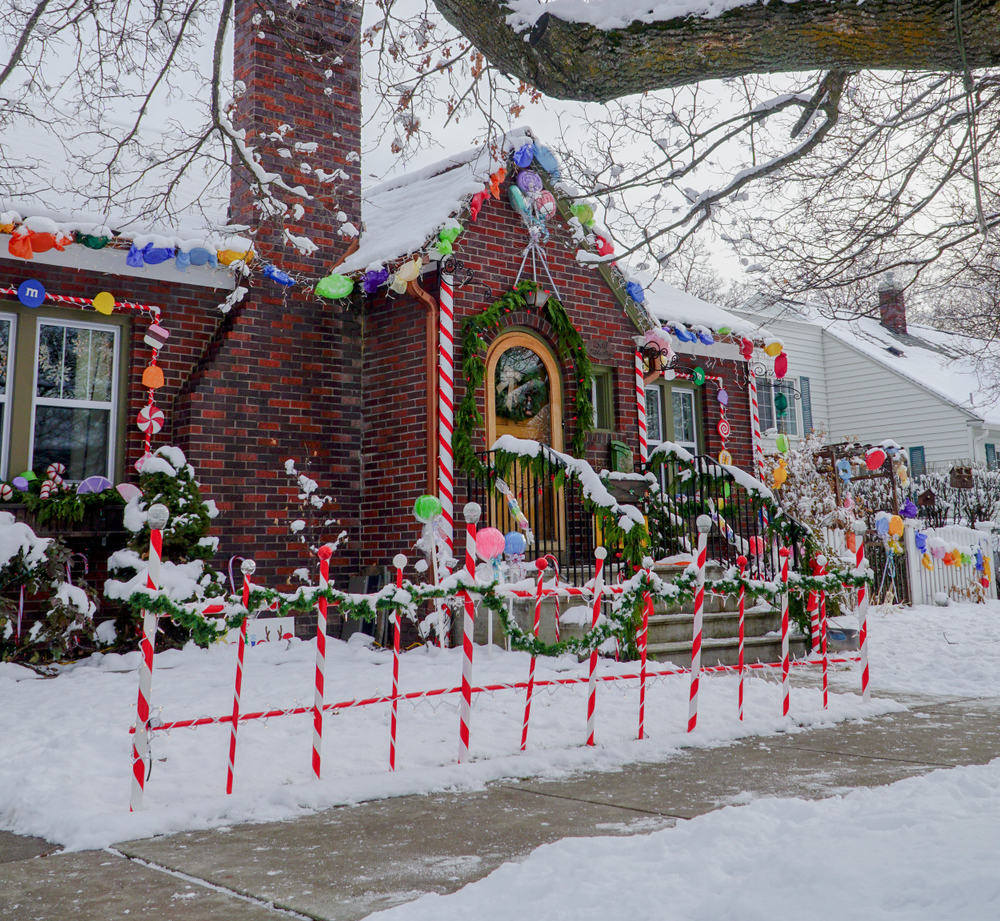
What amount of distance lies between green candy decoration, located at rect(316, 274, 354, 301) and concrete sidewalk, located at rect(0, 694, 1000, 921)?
5.57 meters

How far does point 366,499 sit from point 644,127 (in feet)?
17.3

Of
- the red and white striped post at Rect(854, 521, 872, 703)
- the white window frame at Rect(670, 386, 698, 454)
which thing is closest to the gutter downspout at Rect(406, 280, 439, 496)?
the red and white striped post at Rect(854, 521, 872, 703)

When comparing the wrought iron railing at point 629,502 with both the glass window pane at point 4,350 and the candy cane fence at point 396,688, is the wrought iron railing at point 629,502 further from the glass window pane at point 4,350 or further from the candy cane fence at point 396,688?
the glass window pane at point 4,350

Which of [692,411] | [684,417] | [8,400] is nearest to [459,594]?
[8,400]

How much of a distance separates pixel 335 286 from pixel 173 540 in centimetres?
288

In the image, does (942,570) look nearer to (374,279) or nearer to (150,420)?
(374,279)

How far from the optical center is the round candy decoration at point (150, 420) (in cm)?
888

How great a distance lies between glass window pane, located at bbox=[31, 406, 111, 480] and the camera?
8680mm

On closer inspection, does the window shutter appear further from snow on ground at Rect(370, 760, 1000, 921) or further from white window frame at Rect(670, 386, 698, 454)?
snow on ground at Rect(370, 760, 1000, 921)

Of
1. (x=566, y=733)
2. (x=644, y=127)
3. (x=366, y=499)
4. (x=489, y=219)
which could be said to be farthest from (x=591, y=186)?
(x=366, y=499)

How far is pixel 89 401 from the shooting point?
8930 mm

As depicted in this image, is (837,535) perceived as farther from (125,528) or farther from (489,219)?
(125,528)

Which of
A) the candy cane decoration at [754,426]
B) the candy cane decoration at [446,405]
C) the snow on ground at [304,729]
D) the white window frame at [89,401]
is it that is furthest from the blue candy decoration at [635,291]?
the white window frame at [89,401]

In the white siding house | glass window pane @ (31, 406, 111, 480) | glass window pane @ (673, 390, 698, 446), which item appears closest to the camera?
glass window pane @ (31, 406, 111, 480)
